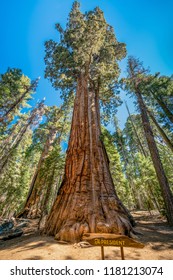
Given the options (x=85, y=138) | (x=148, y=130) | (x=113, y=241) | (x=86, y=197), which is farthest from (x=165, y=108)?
(x=113, y=241)

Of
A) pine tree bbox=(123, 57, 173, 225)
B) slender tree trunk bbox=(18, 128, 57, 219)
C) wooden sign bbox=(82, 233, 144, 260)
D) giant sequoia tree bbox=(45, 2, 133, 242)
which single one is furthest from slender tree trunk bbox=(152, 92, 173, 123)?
wooden sign bbox=(82, 233, 144, 260)

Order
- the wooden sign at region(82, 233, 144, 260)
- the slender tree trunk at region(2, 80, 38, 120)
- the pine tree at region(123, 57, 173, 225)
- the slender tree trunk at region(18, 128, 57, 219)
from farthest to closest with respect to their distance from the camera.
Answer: the slender tree trunk at region(2, 80, 38, 120) → the slender tree trunk at region(18, 128, 57, 219) → the pine tree at region(123, 57, 173, 225) → the wooden sign at region(82, 233, 144, 260)

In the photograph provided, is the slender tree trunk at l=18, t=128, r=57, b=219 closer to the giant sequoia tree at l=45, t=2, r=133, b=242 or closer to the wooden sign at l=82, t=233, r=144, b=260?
the giant sequoia tree at l=45, t=2, r=133, b=242

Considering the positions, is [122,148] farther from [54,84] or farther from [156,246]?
[156,246]

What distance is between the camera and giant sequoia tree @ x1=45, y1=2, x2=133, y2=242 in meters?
4.27

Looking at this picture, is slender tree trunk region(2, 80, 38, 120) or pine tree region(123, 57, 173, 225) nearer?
pine tree region(123, 57, 173, 225)

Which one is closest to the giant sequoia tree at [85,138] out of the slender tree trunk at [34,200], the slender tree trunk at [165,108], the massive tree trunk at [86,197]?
the massive tree trunk at [86,197]

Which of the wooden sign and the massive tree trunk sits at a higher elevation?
the massive tree trunk

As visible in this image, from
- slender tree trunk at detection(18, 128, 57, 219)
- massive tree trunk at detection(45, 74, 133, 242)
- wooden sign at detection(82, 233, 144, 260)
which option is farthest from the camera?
slender tree trunk at detection(18, 128, 57, 219)

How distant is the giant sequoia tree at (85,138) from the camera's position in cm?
427

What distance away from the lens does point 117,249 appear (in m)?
3.37

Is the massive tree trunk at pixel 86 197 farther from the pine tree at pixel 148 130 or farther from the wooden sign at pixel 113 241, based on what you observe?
the pine tree at pixel 148 130
